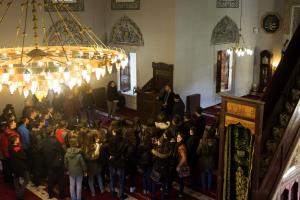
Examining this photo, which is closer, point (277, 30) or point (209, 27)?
point (209, 27)

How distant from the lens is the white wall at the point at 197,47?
438 inches

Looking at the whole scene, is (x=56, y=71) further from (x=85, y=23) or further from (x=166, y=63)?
(x=85, y=23)

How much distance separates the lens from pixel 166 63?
11242 mm

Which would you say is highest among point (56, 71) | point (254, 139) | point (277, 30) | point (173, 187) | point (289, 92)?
point (277, 30)

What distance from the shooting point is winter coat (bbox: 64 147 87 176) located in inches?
237

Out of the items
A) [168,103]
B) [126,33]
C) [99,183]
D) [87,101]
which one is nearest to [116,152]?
[99,183]

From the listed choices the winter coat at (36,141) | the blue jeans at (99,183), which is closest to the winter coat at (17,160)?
the winter coat at (36,141)

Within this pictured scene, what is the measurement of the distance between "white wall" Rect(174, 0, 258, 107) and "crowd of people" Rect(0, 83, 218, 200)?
14.8ft

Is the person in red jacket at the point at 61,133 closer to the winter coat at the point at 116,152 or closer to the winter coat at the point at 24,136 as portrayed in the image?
the winter coat at the point at 24,136

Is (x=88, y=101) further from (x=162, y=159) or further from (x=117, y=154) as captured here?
(x=162, y=159)

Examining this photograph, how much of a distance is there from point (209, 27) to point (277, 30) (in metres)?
3.44

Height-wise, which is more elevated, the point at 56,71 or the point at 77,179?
the point at 56,71

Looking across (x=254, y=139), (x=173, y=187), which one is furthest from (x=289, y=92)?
(x=173, y=187)

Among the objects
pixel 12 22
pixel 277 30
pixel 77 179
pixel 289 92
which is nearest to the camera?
pixel 289 92
